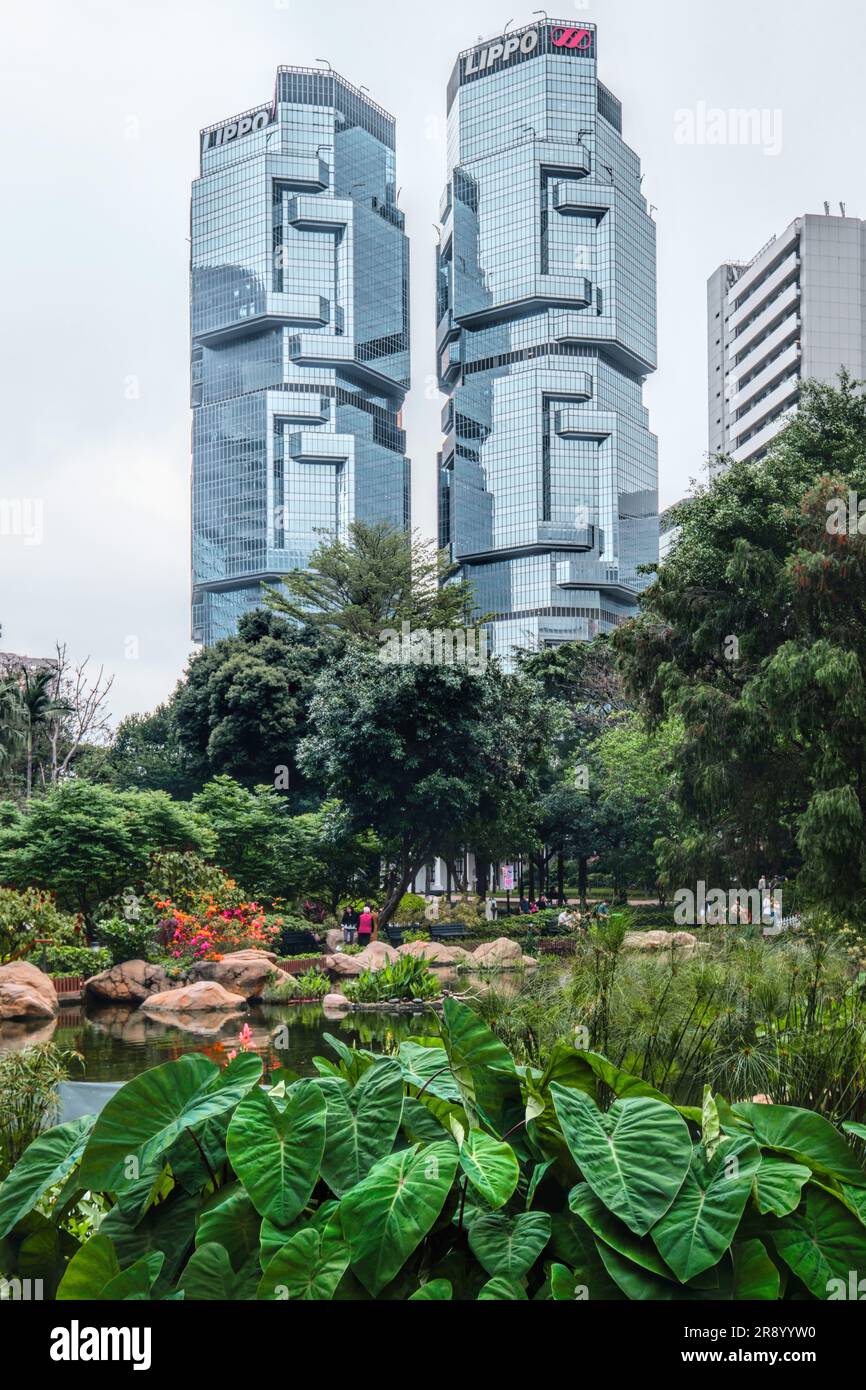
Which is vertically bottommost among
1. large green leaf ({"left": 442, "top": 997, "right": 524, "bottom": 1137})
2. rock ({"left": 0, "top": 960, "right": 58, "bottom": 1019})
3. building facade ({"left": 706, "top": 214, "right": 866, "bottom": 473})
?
rock ({"left": 0, "top": 960, "right": 58, "bottom": 1019})

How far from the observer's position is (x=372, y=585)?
104 ft

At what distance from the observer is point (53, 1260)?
78.2 inches

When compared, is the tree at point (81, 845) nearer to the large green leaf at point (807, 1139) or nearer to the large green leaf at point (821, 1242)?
the large green leaf at point (807, 1139)

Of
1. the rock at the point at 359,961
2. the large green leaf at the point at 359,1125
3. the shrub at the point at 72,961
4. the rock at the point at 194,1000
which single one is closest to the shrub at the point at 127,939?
the shrub at the point at 72,961

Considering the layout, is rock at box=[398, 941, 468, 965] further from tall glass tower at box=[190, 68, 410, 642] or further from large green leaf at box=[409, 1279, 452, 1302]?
tall glass tower at box=[190, 68, 410, 642]

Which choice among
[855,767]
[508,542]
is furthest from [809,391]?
[508,542]

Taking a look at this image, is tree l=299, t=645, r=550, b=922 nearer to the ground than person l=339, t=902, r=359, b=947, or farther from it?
farther from it

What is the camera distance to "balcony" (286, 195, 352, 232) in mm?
89438

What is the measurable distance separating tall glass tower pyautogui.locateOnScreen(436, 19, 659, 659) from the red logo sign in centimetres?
14

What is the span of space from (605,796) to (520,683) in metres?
4.20

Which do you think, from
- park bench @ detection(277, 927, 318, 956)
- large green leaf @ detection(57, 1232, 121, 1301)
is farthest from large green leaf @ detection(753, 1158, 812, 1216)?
park bench @ detection(277, 927, 318, 956)

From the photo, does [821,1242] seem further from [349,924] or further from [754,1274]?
[349,924]

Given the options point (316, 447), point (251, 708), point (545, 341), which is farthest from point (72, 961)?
point (545, 341)

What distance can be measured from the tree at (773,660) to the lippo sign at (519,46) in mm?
78781
